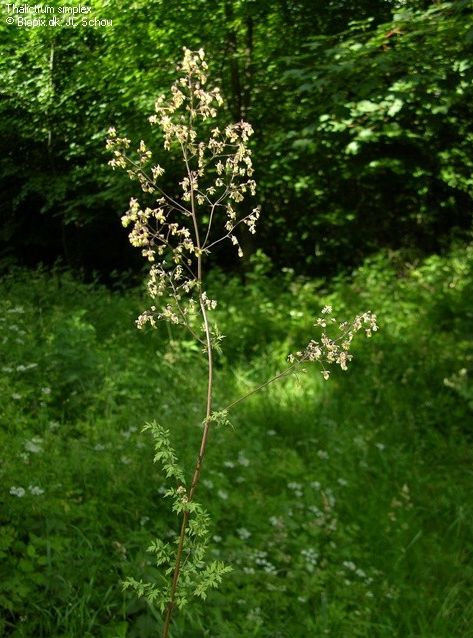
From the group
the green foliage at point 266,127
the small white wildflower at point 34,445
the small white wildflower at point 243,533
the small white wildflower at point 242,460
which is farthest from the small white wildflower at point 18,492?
the green foliage at point 266,127

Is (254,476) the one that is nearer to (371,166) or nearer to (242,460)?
(242,460)

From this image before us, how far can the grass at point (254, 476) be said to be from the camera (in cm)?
281

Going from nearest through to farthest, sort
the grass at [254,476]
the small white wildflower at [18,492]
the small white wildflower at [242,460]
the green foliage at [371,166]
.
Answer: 1. the grass at [254,476]
2. the small white wildflower at [18,492]
3. the small white wildflower at [242,460]
4. the green foliage at [371,166]

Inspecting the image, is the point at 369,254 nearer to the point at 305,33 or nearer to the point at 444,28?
the point at 305,33

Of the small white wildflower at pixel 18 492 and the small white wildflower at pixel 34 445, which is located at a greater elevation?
the small white wildflower at pixel 18 492

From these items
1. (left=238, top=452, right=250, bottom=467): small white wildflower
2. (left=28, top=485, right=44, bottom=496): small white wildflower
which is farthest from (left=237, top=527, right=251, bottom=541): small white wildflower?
(left=28, top=485, right=44, bottom=496): small white wildflower

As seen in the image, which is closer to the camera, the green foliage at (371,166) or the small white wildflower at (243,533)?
the small white wildflower at (243,533)

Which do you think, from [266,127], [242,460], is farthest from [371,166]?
[242,460]

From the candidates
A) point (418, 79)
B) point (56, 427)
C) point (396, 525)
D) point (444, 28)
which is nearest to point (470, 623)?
point (396, 525)

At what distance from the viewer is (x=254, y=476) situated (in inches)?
151

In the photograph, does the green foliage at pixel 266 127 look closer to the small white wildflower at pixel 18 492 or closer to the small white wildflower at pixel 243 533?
the small white wildflower at pixel 243 533

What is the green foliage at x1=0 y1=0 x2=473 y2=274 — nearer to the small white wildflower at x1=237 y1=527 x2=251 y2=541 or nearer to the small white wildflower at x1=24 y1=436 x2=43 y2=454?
the small white wildflower at x1=237 y1=527 x2=251 y2=541

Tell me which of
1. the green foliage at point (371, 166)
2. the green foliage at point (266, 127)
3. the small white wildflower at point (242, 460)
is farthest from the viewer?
the green foliage at point (266, 127)

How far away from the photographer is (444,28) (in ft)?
14.6
